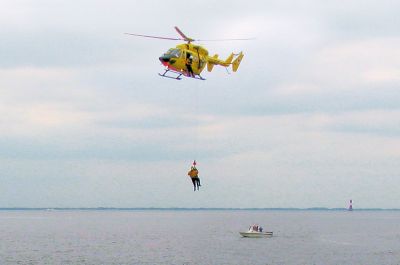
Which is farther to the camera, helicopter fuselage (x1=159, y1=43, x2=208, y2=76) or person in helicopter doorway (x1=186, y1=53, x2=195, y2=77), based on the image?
person in helicopter doorway (x1=186, y1=53, x2=195, y2=77)

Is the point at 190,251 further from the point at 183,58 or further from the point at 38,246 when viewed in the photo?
the point at 183,58

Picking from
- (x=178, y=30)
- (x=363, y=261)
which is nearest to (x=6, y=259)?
(x=363, y=261)

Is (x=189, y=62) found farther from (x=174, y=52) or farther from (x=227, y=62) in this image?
(x=227, y=62)

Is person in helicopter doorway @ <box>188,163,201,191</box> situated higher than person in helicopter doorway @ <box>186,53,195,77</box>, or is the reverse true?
person in helicopter doorway @ <box>186,53,195,77</box>

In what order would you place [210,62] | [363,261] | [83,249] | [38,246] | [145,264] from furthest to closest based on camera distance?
[38,246], [83,249], [363,261], [145,264], [210,62]

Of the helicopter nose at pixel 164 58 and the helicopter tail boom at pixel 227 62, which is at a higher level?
the helicopter tail boom at pixel 227 62

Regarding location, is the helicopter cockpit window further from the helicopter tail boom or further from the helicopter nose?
the helicopter tail boom

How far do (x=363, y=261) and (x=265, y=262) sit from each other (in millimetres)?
18992

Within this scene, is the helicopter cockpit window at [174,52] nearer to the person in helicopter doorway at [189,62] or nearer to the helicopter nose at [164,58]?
the helicopter nose at [164,58]

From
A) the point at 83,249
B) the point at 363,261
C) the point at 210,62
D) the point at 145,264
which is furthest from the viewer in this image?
the point at 83,249

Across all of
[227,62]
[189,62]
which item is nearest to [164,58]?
[189,62]

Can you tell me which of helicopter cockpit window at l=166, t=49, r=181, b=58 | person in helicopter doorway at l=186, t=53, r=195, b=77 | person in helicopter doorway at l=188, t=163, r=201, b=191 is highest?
helicopter cockpit window at l=166, t=49, r=181, b=58

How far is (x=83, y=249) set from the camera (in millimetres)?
135625

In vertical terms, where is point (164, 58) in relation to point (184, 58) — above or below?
below
